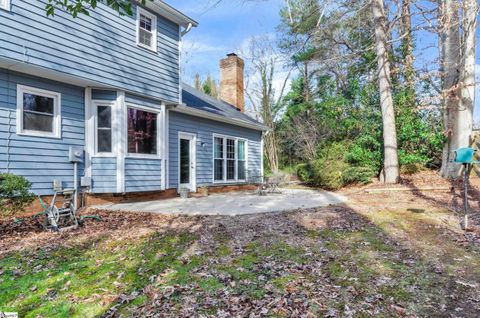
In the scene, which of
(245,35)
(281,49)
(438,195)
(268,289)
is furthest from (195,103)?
(245,35)

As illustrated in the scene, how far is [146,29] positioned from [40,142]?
4.34 metres

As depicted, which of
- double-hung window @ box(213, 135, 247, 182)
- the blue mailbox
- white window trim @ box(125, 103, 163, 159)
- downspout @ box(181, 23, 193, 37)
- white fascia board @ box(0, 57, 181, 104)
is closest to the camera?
the blue mailbox

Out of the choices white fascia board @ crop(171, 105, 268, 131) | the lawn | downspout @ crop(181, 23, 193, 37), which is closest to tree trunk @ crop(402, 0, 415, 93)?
white fascia board @ crop(171, 105, 268, 131)

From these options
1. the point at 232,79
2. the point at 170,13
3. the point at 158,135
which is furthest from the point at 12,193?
the point at 232,79

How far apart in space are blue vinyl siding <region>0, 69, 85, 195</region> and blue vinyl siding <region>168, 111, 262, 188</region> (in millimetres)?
3044

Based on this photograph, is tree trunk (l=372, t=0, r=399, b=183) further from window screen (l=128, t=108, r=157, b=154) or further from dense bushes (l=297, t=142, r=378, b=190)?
window screen (l=128, t=108, r=157, b=154)

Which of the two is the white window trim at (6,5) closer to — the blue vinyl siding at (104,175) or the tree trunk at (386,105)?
the blue vinyl siding at (104,175)

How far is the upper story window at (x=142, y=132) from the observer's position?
8906mm

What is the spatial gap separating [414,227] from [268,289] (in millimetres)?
3558

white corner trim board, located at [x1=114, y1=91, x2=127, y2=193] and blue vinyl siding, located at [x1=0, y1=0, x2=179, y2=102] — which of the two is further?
white corner trim board, located at [x1=114, y1=91, x2=127, y2=193]

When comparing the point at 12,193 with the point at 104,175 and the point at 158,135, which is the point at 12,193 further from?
the point at 158,135

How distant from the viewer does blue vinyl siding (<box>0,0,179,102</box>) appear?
6594 mm

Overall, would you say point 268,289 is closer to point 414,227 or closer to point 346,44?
point 414,227

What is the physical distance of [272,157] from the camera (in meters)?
22.7
